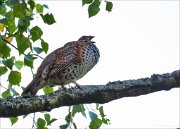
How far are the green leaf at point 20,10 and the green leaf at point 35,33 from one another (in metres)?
0.14

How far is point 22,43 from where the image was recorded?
4.25 metres

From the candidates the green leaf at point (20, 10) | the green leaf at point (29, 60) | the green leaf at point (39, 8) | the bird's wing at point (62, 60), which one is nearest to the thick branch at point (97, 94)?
the green leaf at point (29, 60)

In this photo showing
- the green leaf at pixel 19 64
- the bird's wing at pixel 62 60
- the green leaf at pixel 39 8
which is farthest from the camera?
the bird's wing at pixel 62 60

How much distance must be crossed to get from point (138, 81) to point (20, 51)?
1.00 meters

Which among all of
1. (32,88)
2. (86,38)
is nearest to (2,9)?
(32,88)

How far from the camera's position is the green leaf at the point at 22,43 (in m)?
4.23

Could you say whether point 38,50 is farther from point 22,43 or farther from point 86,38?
point 86,38

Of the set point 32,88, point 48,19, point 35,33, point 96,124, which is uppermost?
point 48,19

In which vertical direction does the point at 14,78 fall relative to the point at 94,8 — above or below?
below

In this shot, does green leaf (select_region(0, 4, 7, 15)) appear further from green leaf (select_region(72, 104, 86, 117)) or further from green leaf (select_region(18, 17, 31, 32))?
green leaf (select_region(72, 104, 86, 117))

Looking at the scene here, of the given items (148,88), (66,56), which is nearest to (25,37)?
(148,88)

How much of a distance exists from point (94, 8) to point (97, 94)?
768 mm

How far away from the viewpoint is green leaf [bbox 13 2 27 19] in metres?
4.28

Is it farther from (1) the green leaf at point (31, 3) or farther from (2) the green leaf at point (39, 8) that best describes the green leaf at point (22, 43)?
(2) the green leaf at point (39, 8)
